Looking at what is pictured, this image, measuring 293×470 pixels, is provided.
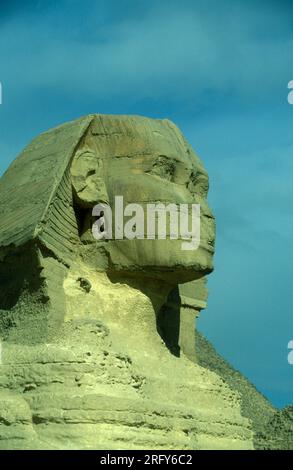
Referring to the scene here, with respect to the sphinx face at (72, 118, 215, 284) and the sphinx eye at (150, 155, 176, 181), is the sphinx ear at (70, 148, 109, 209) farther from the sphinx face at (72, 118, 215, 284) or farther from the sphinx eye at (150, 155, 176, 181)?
the sphinx eye at (150, 155, 176, 181)

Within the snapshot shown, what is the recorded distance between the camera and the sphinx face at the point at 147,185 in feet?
52.6

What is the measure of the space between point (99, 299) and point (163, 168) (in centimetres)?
172

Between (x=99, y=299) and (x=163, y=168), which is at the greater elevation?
(x=163, y=168)

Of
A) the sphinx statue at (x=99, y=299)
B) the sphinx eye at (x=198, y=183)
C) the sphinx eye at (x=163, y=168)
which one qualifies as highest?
the sphinx eye at (x=198, y=183)

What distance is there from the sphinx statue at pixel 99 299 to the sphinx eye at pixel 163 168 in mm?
12

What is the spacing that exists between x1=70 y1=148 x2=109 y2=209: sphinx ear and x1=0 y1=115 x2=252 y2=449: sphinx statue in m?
0.01

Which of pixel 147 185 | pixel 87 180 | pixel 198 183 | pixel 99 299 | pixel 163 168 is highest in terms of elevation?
pixel 198 183

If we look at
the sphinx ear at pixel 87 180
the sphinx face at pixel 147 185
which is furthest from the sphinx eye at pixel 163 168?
the sphinx ear at pixel 87 180

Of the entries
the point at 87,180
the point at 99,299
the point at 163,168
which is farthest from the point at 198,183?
the point at 99,299

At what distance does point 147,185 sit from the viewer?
53.2ft

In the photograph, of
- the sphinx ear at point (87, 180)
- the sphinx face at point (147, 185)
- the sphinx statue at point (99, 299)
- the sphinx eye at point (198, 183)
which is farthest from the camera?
the sphinx eye at point (198, 183)

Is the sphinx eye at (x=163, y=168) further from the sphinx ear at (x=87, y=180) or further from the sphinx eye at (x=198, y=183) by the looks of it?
the sphinx ear at (x=87, y=180)

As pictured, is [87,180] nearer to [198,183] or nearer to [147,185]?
[147,185]

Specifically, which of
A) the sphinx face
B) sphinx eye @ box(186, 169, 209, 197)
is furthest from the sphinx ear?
sphinx eye @ box(186, 169, 209, 197)
